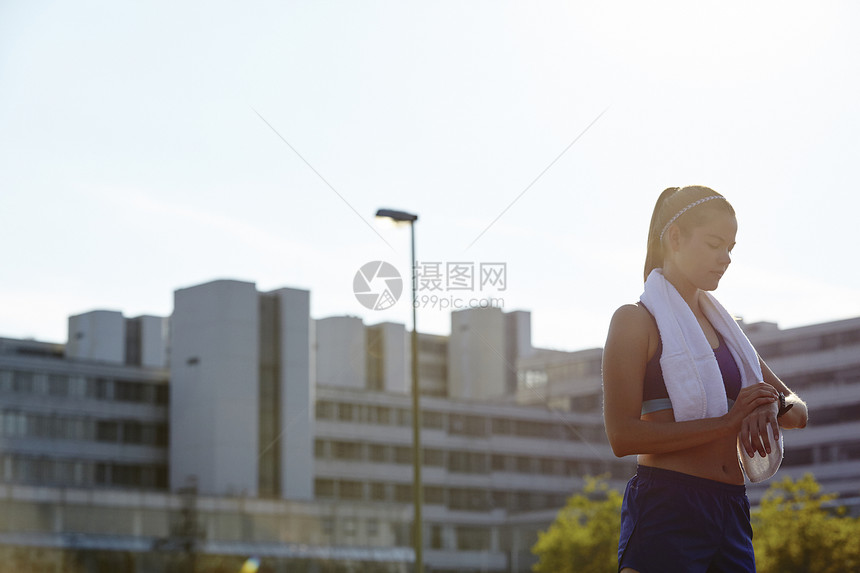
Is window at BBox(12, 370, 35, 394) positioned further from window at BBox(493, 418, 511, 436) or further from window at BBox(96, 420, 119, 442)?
window at BBox(493, 418, 511, 436)

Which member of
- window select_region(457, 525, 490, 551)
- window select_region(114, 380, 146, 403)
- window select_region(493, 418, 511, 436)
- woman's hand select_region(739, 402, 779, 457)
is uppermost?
window select_region(114, 380, 146, 403)

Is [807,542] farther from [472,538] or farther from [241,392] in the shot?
[472,538]

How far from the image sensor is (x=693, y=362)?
3363 mm

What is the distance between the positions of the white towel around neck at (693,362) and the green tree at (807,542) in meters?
35.6

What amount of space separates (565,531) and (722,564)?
53.4m

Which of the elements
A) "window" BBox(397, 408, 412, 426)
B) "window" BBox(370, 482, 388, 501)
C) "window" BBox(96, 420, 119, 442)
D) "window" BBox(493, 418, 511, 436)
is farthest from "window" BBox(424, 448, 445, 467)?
"window" BBox(96, 420, 119, 442)

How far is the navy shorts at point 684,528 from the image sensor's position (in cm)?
332

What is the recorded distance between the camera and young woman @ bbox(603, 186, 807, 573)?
10.8 ft

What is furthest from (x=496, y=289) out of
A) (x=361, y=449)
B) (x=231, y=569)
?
(x=361, y=449)

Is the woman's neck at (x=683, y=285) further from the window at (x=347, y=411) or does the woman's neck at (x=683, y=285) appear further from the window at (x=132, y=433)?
the window at (x=347, y=411)

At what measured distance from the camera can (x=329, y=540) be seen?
244 ft

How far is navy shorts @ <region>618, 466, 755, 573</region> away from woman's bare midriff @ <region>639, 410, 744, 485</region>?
0.02 metres

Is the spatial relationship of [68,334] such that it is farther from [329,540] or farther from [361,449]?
[329,540]

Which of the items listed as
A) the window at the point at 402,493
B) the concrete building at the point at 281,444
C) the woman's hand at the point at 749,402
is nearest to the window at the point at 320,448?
the concrete building at the point at 281,444
